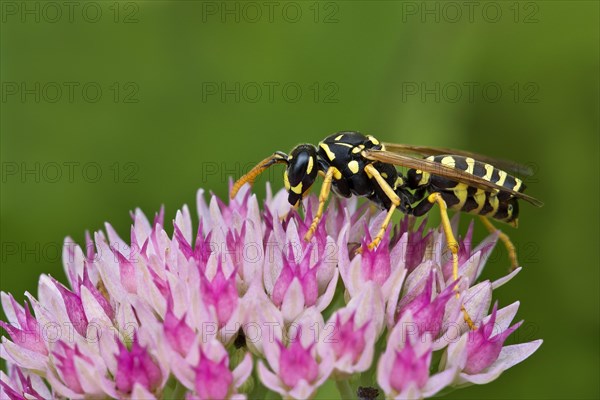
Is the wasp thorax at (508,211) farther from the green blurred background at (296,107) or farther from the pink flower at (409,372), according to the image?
the pink flower at (409,372)

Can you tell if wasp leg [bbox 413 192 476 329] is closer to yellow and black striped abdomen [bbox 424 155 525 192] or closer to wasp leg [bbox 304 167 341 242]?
yellow and black striped abdomen [bbox 424 155 525 192]

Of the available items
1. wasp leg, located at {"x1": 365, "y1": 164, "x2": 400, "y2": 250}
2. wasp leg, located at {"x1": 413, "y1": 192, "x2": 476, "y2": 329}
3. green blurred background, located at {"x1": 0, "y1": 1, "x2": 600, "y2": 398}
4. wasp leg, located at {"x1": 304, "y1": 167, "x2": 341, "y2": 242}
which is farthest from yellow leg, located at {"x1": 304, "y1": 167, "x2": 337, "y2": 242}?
green blurred background, located at {"x1": 0, "y1": 1, "x2": 600, "y2": 398}

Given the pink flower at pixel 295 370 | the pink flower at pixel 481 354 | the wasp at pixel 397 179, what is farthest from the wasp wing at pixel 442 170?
the pink flower at pixel 295 370

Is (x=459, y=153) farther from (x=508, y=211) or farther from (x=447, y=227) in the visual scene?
(x=447, y=227)

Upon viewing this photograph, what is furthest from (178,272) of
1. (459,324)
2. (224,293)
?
(459,324)

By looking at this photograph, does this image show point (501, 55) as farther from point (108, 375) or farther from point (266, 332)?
point (108, 375)

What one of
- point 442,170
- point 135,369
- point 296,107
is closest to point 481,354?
point 442,170
